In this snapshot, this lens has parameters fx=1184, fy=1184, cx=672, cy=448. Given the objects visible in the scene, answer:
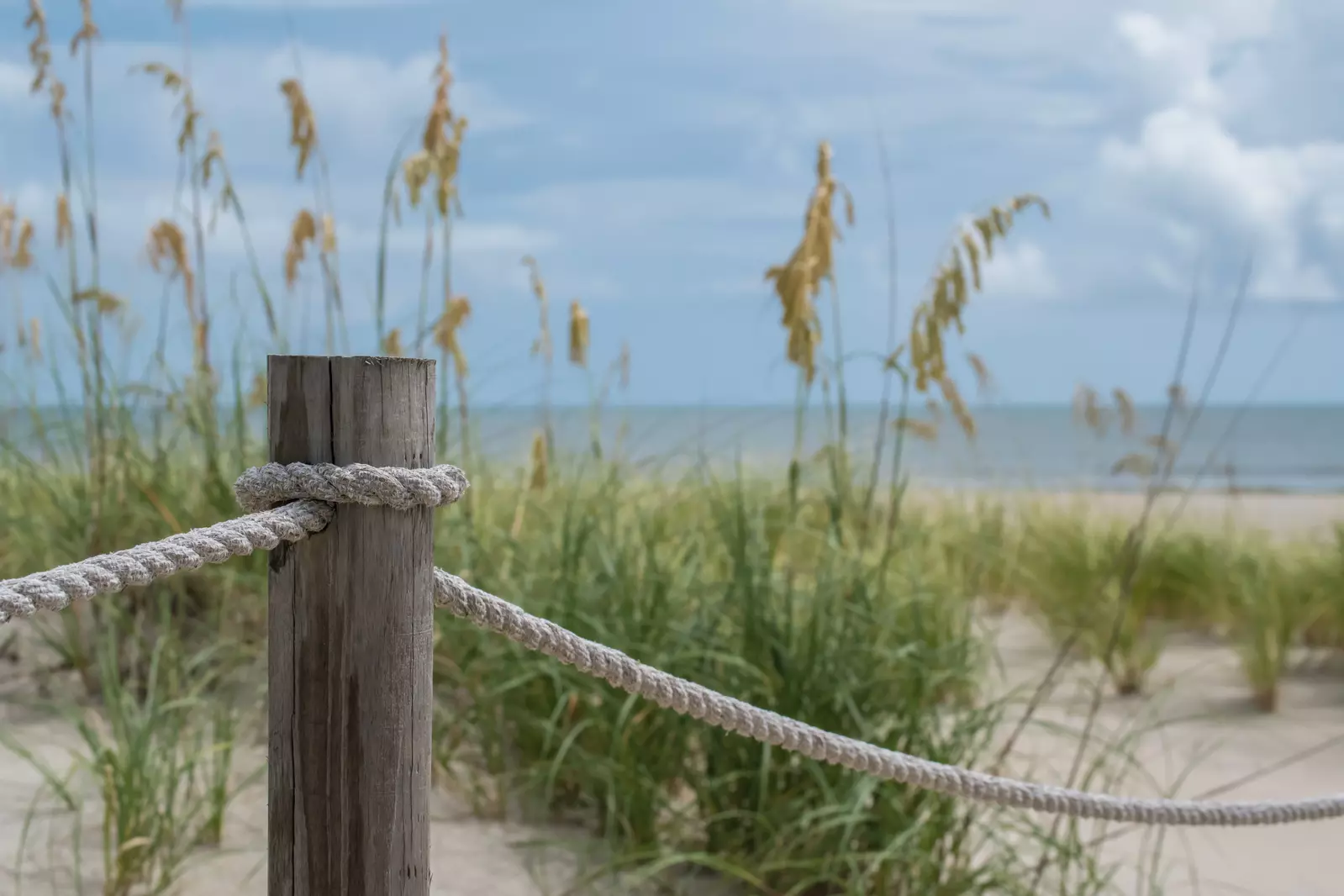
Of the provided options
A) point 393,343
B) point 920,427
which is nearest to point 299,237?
point 393,343

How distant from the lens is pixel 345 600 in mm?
1446

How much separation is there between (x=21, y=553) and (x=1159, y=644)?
4635mm

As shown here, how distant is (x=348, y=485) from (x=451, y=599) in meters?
0.27

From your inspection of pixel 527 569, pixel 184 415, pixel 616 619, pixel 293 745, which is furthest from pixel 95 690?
pixel 293 745

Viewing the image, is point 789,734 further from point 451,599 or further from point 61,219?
point 61,219

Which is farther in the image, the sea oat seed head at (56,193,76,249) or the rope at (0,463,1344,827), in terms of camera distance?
the sea oat seed head at (56,193,76,249)

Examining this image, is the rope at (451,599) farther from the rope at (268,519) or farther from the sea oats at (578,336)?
the sea oats at (578,336)

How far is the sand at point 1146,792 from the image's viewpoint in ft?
9.40

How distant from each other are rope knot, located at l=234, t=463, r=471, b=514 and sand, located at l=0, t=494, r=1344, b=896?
1643mm

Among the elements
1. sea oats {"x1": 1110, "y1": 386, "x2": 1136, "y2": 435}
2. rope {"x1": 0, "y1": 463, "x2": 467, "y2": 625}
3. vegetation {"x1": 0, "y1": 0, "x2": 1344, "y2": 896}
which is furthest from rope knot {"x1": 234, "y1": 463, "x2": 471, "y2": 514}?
sea oats {"x1": 1110, "y1": 386, "x2": 1136, "y2": 435}

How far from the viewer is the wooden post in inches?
57.1

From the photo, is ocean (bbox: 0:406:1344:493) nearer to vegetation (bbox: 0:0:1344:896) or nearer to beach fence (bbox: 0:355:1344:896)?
vegetation (bbox: 0:0:1344:896)

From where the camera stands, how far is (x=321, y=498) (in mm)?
1434

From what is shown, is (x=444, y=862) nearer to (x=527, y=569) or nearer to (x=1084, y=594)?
(x=527, y=569)
